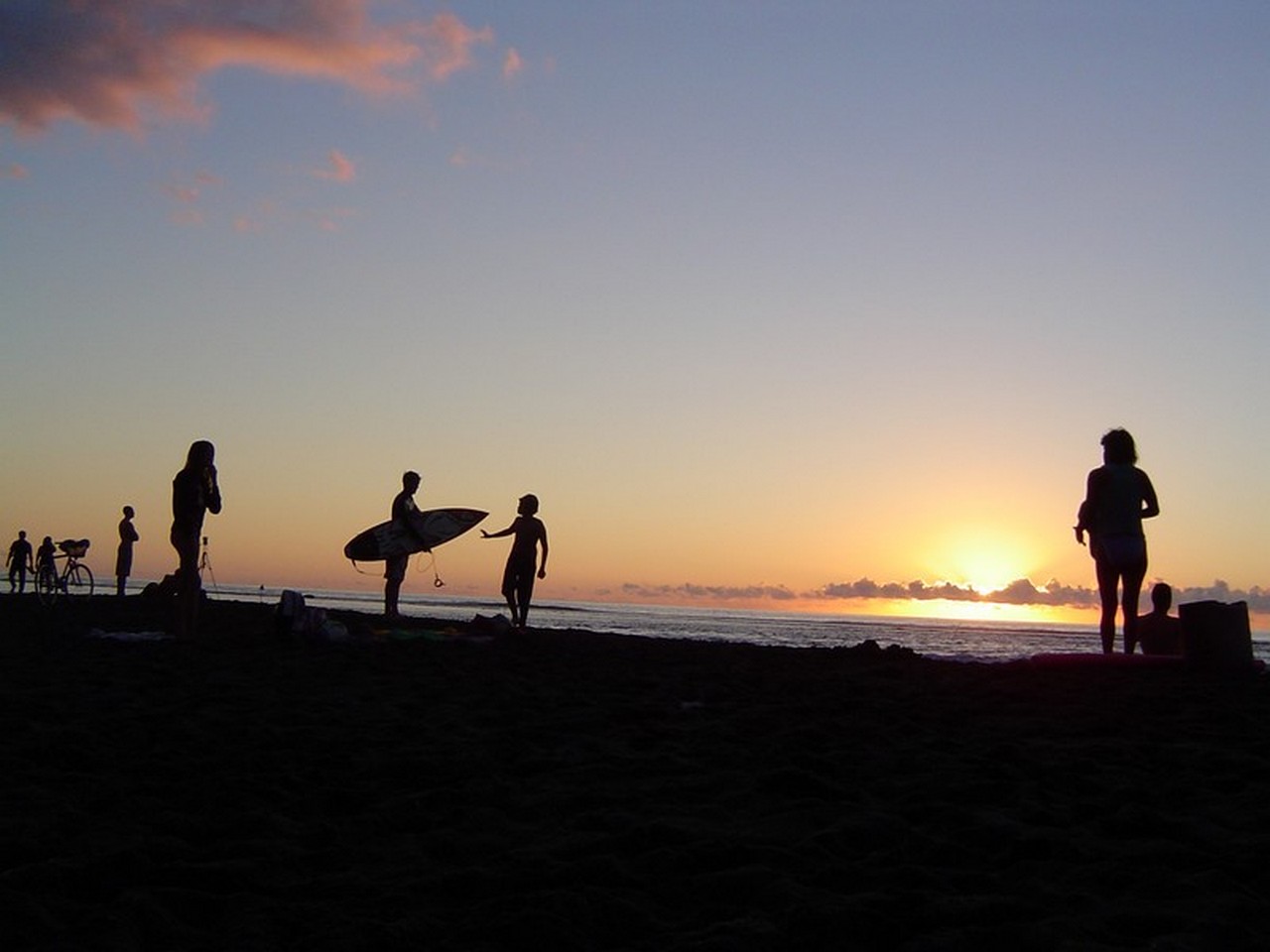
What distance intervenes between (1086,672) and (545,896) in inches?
286

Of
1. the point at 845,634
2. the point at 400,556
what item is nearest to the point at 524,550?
the point at 400,556

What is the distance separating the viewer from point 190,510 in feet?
40.2

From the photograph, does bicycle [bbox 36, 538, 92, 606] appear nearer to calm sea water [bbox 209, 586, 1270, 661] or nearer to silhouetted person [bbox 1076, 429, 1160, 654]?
calm sea water [bbox 209, 586, 1270, 661]

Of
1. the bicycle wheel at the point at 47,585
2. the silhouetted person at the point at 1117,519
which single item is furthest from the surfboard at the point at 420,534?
the silhouetted person at the point at 1117,519

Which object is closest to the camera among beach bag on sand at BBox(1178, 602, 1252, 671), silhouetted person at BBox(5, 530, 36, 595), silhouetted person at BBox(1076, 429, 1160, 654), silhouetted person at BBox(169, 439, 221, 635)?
beach bag on sand at BBox(1178, 602, 1252, 671)

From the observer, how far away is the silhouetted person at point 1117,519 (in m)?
10.3

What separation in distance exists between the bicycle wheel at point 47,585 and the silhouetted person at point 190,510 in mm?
8334

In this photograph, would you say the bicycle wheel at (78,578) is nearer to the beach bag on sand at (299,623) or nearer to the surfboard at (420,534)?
the surfboard at (420,534)

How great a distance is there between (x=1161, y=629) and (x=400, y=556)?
32.6ft

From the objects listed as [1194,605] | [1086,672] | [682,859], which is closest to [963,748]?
[682,859]

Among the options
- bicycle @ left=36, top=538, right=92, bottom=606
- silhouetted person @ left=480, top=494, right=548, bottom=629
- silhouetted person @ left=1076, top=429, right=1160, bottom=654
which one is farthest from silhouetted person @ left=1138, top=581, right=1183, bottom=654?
bicycle @ left=36, top=538, right=92, bottom=606

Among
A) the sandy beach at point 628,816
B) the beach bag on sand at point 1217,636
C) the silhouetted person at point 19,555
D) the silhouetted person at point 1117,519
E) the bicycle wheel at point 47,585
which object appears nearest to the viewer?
the sandy beach at point 628,816

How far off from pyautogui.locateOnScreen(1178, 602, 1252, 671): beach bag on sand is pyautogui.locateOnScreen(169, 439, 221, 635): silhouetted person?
9.87 meters

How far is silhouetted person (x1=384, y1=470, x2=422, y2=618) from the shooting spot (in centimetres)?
1578
